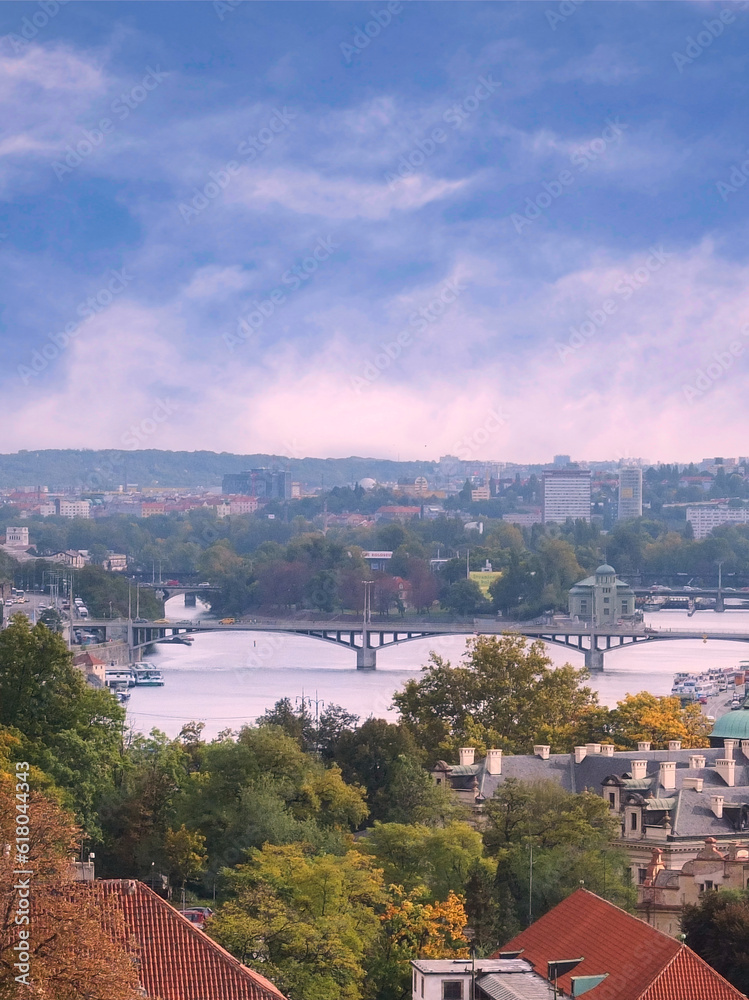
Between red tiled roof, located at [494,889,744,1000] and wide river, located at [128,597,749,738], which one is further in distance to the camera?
wide river, located at [128,597,749,738]

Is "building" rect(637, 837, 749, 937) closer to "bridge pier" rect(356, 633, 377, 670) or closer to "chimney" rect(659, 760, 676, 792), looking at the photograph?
"chimney" rect(659, 760, 676, 792)

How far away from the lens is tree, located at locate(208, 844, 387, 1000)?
12.3 m

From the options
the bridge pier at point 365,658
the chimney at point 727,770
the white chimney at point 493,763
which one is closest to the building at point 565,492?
the bridge pier at point 365,658

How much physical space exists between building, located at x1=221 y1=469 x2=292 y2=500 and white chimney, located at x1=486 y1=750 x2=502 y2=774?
14424cm

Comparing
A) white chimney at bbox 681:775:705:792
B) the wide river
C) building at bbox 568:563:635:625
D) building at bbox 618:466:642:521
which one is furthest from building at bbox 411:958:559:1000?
building at bbox 618:466:642:521

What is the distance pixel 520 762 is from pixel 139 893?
10400 mm

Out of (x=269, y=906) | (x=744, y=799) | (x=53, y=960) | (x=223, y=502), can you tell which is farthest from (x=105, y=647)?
(x=223, y=502)

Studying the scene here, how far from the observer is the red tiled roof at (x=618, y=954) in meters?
10.6

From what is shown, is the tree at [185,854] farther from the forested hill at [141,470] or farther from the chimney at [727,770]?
the forested hill at [141,470]

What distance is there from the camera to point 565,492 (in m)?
154

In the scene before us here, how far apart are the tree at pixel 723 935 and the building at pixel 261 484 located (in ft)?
495

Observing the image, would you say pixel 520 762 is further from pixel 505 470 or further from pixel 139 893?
pixel 505 470

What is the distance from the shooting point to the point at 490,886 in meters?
15.7

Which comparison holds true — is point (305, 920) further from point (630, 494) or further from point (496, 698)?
point (630, 494)
